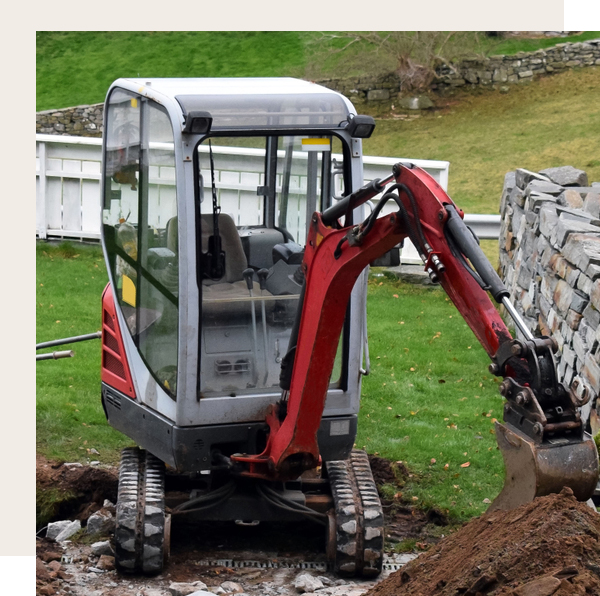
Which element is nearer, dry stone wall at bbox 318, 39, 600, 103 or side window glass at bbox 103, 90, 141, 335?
side window glass at bbox 103, 90, 141, 335

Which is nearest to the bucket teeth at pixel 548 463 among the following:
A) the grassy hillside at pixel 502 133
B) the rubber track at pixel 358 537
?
the rubber track at pixel 358 537

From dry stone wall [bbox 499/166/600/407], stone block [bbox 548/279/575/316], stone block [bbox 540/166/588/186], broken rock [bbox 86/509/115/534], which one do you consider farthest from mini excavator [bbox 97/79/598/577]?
stone block [bbox 540/166/588/186]

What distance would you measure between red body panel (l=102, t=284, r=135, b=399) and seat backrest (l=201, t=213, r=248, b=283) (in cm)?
95

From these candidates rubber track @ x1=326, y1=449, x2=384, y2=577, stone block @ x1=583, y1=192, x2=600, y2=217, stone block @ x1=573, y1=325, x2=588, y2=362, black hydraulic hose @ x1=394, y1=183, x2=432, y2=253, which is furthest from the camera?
stone block @ x1=583, y1=192, x2=600, y2=217

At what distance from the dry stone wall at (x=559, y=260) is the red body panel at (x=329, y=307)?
1.52 metres

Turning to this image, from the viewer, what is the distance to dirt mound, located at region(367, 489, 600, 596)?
3568 mm

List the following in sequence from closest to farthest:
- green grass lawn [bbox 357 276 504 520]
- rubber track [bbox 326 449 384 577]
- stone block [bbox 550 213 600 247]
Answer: rubber track [bbox 326 449 384 577], green grass lawn [bbox 357 276 504 520], stone block [bbox 550 213 600 247]

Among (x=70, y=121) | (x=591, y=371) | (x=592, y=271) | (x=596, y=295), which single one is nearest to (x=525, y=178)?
(x=592, y=271)

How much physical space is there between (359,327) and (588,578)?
7.44 ft

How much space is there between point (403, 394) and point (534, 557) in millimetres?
5090

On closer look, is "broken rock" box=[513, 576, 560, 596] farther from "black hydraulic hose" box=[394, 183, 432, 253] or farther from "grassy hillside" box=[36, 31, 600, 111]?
"grassy hillside" box=[36, 31, 600, 111]

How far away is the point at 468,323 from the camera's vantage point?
406 centimetres

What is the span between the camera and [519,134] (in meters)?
23.9

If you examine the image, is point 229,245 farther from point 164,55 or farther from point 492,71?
point 164,55
